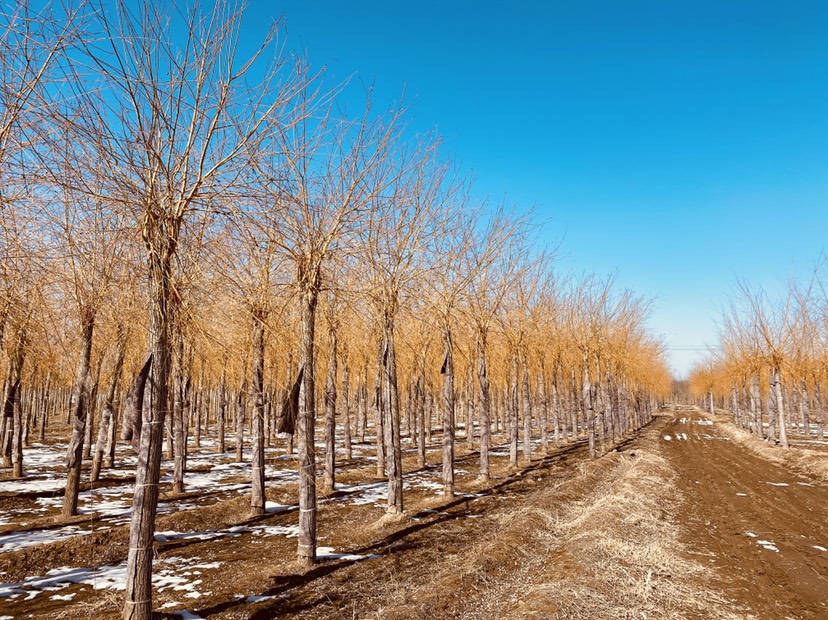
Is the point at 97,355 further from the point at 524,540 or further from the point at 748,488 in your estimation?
the point at 748,488

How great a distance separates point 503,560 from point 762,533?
560 centimetres

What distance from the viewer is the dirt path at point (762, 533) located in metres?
5.87

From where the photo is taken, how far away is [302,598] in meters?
5.72

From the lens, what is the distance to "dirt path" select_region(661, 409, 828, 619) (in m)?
5.87

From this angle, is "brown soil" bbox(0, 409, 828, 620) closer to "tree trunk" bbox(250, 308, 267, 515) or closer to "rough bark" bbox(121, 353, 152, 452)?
"tree trunk" bbox(250, 308, 267, 515)

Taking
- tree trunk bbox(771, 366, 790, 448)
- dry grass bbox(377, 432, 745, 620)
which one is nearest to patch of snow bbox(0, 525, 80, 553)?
dry grass bbox(377, 432, 745, 620)

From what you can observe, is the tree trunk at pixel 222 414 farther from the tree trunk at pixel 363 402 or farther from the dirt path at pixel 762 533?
the dirt path at pixel 762 533

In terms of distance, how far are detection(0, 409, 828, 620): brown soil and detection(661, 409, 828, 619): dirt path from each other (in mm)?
36

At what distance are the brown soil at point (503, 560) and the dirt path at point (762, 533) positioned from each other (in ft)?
0.12

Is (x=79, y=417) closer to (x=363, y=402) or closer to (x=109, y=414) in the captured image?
(x=109, y=414)

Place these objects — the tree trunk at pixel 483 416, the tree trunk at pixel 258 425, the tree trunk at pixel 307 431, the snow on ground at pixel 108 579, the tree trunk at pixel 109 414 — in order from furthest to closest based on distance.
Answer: the tree trunk at pixel 483 416 → the tree trunk at pixel 258 425 → the tree trunk at pixel 109 414 → the tree trunk at pixel 307 431 → the snow on ground at pixel 108 579

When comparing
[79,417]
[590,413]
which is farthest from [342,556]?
[590,413]

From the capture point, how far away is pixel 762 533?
8797mm

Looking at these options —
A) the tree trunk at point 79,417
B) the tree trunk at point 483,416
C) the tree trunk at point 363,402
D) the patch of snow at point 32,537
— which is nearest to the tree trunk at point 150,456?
the patch of snow at point 32,537
